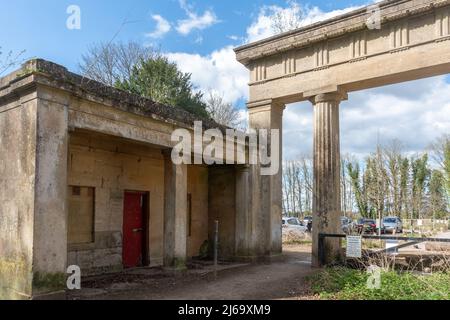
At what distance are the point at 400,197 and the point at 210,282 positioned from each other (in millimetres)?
30697

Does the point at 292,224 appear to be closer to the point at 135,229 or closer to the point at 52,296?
the point at 135,229

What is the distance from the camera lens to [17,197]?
21.1 ft

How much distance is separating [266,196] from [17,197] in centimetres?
816

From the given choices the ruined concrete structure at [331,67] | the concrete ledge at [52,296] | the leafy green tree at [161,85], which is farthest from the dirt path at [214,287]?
the leafy green tree at [161,85]

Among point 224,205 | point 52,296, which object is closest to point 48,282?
point 52,296

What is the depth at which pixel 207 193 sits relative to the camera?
13648 mm

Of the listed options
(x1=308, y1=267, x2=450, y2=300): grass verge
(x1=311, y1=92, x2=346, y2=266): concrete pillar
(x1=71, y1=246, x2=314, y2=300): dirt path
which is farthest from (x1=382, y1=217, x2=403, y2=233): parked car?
(x1=308, y1=267, x2=450, y2=300): grass verge

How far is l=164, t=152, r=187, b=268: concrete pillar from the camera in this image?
9492 mm

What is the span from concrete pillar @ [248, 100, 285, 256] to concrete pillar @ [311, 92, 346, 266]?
5.16 feet

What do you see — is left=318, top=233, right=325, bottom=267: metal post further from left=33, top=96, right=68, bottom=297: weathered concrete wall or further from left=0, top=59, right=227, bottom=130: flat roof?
left=33, top=96, right=68, bottom=297: weathered concrete wall

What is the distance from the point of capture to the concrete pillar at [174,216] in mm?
9492

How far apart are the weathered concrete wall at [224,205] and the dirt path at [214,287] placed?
80.2 inches
